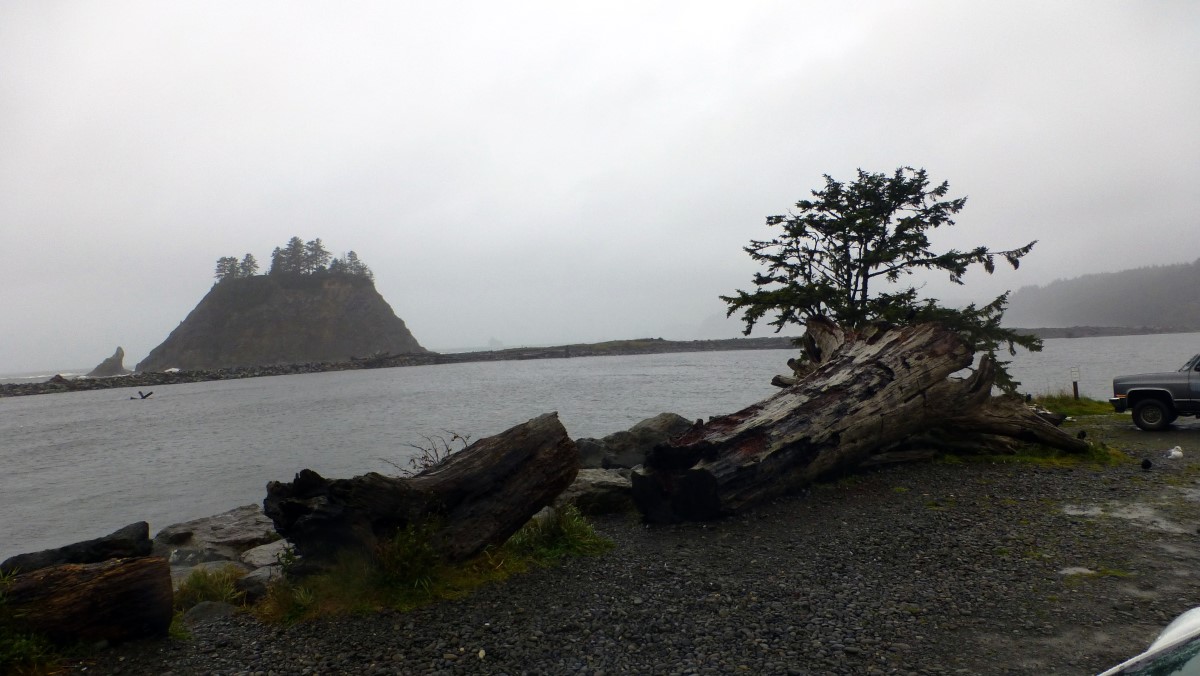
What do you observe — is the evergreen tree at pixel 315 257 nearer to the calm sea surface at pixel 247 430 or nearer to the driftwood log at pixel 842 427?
the calm sea surface at pixel 247 430

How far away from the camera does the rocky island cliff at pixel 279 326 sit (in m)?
114

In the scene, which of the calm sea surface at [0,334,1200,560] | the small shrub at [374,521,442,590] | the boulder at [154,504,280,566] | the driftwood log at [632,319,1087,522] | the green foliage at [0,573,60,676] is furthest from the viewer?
the calm sea surface at [0,334,1200,560]

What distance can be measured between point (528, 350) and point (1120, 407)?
421 ft

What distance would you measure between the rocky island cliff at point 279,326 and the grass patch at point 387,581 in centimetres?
11864

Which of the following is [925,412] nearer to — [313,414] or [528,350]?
[313,414]

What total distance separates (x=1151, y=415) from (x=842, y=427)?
31.7 feet

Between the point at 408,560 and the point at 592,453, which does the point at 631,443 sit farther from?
the point at 408,560

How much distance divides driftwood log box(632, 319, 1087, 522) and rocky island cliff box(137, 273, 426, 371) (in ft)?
386

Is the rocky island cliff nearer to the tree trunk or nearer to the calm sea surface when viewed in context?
the calm sea surface

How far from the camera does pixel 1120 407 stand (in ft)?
50.9

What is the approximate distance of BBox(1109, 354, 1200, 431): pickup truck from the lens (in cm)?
1480

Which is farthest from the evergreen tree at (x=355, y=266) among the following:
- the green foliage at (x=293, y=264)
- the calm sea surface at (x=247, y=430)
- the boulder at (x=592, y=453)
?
the boulder at (x=592, y=453)

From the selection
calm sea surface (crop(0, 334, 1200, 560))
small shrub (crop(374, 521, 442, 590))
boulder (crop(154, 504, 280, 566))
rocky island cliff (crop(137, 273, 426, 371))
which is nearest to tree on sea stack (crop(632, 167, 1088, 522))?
small shrub (crop(374, 521, 442, 590))

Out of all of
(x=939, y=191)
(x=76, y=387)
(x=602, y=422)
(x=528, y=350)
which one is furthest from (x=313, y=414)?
(x=528, y=350)
